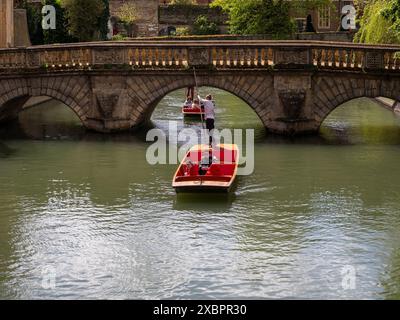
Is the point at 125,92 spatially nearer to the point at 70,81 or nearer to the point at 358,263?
the point at 70,81

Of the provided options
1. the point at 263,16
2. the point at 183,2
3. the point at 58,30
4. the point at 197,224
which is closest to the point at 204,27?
the point at 183,2

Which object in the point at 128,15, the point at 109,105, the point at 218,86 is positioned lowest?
the point at 109,105

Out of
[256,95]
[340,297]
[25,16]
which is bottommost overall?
[340,297]

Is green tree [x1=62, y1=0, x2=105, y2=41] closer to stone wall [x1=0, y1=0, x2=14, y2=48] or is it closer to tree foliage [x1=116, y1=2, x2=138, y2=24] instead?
stone wall [x1=0, y1=0, x2=14, y2=48]

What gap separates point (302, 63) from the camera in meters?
30.2

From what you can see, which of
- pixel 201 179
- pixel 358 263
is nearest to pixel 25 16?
pixel 201 179

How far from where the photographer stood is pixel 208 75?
30.8 m

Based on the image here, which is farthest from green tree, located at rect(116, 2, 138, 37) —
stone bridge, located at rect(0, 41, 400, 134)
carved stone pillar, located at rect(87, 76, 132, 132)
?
carved stone pillar, located at rect(87, 76, 132, 132)

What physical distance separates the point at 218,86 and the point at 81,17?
81.9 ft

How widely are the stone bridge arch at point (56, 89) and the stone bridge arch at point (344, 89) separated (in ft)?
29.6

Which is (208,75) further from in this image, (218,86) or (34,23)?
(34,23)

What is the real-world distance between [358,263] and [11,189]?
11372 mm

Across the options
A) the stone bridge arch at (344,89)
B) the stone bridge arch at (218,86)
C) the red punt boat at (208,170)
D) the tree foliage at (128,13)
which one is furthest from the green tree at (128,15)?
the red punt boat at (208,170)

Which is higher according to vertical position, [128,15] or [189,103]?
[128,15]
